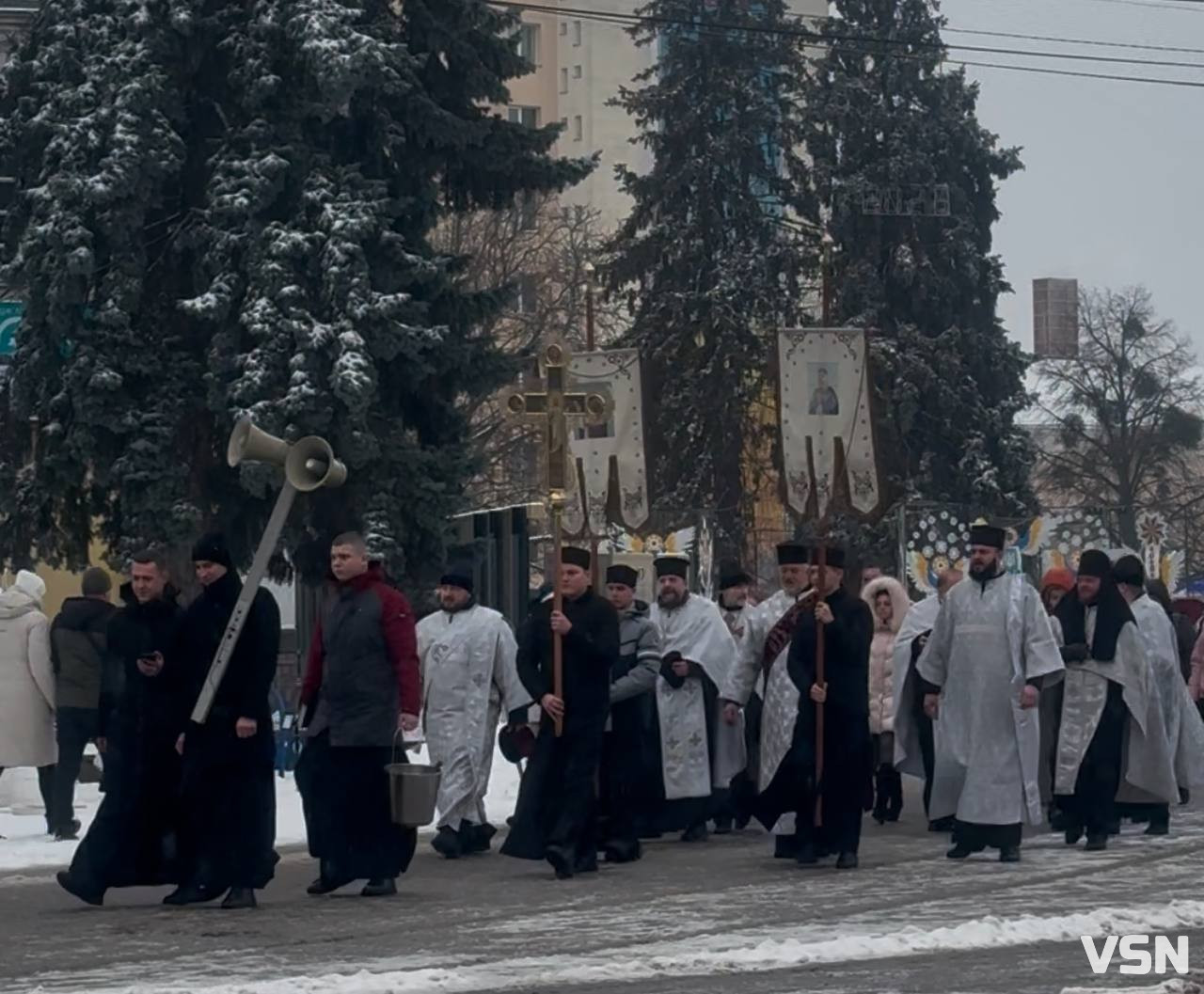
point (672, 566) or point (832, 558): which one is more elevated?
point (672, 566)

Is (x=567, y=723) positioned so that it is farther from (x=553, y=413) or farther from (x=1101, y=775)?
(x=1101, y=775)

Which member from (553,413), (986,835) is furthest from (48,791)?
(986,835)

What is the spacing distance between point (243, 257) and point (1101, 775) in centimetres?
1252

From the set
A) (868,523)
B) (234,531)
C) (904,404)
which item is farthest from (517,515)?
(904,404)

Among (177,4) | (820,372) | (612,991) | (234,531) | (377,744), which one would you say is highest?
(177,4)

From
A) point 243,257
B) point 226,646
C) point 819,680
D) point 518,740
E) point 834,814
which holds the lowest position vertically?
point 834,814

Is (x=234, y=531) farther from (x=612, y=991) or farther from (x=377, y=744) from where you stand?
(x=612, y=991)

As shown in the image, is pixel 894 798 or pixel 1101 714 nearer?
pixel 1101 714

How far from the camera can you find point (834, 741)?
14.6 meters

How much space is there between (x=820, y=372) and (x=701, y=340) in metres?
17.9

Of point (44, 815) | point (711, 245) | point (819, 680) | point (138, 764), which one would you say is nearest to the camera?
point (138, 764)

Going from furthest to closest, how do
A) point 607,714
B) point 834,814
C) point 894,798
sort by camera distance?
1. point 894,798
2. point 607,714
3. point 834,814

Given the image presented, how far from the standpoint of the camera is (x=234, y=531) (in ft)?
86.8

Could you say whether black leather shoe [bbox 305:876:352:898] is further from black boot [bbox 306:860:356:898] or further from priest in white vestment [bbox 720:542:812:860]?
priest in white vestment [bbox 720:542:812:860]
